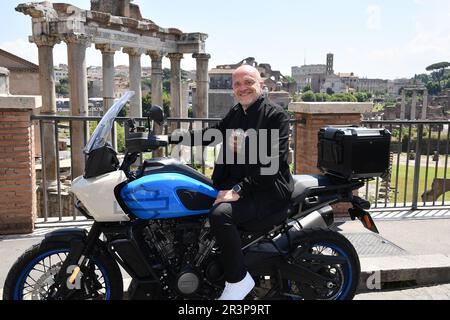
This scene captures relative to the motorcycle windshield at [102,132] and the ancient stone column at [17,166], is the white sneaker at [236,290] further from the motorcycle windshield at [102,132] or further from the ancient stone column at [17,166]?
the ancient stone column at [17,166]

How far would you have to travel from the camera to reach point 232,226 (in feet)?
10.3

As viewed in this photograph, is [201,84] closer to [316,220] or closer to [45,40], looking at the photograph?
[45,40]

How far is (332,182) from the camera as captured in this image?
12.3ft

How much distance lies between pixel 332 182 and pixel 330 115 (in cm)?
270

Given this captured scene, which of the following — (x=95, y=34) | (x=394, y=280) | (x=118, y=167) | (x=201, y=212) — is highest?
(x=95, y=34)

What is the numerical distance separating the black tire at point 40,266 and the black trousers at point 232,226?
0.80 meters

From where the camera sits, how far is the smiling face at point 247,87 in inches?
133

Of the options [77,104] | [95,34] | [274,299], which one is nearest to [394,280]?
[274,299]

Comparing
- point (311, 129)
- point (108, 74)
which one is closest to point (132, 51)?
point (108, 74)

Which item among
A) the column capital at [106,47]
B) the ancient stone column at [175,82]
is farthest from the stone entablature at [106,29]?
the ancient stone column at [175,82]

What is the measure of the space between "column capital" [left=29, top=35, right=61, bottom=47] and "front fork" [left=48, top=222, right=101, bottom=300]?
13503 mm

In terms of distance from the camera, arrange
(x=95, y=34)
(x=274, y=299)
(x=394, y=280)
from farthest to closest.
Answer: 1. (x=95, y=34)
2. (x=394, y=280)
3. (x=274, y=299)

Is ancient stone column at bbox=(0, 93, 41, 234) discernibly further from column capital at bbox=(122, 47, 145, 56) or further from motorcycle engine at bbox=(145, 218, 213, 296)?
column capital at bbox=(122, 47, 145, 56)
